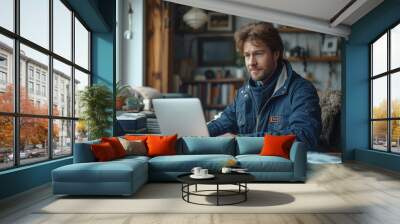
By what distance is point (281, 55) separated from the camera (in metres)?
8.20

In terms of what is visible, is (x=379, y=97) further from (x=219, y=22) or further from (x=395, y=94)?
(x=219, y=22)

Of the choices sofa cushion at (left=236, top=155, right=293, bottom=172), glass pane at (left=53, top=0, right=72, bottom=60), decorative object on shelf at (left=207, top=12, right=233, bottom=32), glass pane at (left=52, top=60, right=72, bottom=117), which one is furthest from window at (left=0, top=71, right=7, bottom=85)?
decorative object on shelf at (left=207, top=12, right=233, bottom=32)

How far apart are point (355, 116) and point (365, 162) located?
1.02 m

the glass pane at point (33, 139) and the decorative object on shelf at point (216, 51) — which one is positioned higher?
the decorative object on shelf at point (216, 51)

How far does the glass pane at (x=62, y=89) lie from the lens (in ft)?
19.5

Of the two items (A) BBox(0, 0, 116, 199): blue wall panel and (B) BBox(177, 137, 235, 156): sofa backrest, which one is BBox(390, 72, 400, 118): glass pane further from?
(A) BBox(0, 0, 116, 199): blue wall panel

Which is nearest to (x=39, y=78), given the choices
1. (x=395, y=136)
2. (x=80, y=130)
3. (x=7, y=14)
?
(x=7, y=14)

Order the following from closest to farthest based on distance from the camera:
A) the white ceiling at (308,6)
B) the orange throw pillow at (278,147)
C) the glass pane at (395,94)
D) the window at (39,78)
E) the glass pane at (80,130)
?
the window at (39,78) < the orange throw pillow at (278,147) < the glass pane at (80,130) < the white ceiling at (308,6) < the glass pane at (395,94)

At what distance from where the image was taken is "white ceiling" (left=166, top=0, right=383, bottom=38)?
24.3ft

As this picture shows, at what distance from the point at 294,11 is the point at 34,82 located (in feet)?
15.6

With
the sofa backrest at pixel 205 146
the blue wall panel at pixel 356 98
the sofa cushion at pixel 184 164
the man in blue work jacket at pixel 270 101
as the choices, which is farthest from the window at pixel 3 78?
the blue wall panel at pixel 356 98

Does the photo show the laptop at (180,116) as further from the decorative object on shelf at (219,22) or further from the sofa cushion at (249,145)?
the decorative object on shelf at (219,22)

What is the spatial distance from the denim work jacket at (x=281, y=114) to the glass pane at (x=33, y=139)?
131 inches

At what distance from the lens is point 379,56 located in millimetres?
8305
